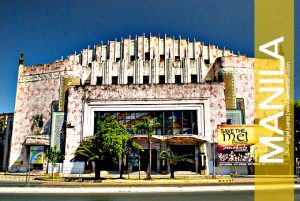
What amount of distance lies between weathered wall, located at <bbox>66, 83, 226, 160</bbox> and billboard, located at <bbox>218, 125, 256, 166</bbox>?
2.67 metres

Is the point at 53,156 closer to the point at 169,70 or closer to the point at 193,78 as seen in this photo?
the point at 169,70

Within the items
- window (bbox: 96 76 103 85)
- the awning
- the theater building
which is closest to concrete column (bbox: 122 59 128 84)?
the theater building

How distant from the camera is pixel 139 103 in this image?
1673 inches

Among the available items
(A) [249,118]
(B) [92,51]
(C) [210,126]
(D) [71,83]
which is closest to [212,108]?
(C) [210,126]

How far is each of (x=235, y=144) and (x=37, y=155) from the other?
85.9 ft

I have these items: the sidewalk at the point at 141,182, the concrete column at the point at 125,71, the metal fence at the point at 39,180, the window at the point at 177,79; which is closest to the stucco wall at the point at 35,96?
the metal fence at the point at 39,180

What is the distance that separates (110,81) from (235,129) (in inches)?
826

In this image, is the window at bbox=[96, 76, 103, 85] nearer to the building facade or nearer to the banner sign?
the banner sign

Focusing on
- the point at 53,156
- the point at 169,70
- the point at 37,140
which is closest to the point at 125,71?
the point at 169,70

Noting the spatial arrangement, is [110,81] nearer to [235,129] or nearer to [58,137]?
[58,137]

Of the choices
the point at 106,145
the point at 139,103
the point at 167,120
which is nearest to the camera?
the point at 106,145

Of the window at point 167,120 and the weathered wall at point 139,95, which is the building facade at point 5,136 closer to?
the weathered wall at point 139,95

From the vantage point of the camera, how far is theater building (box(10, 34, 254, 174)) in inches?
1624

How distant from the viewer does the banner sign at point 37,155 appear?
43.8m
